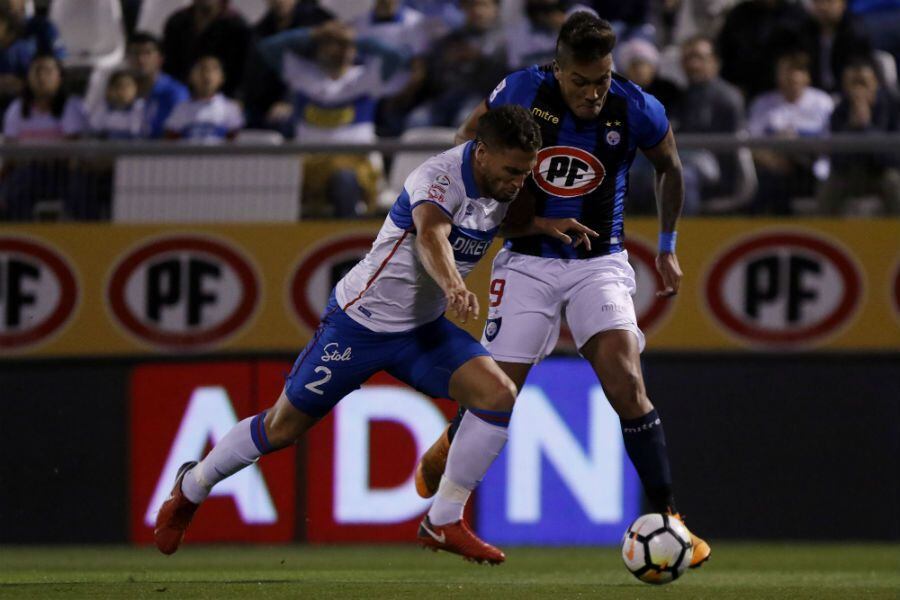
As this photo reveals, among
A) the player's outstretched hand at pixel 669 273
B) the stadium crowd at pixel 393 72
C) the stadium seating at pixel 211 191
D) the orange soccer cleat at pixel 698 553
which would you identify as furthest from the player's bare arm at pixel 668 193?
the stadium seating at pixel 211 191

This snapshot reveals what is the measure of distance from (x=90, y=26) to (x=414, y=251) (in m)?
7.41

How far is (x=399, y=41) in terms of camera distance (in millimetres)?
12023

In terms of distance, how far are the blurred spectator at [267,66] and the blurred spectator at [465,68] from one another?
3.44 feet

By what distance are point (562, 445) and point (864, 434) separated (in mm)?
1910

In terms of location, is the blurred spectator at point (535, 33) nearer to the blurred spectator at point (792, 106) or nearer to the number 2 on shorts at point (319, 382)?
the blurred spectator at point (792, 106)

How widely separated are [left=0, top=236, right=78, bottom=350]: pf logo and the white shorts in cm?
377

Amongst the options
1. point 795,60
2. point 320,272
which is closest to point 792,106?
point 795,60

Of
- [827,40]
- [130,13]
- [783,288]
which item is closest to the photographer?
[783,288]

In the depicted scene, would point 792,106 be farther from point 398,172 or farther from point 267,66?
point 267,66

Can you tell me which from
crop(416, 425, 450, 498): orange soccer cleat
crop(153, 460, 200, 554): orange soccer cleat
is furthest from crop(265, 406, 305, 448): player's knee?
crop(416, 425, 450, 498): orange soccer cleat

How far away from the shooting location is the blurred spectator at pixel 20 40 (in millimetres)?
12312

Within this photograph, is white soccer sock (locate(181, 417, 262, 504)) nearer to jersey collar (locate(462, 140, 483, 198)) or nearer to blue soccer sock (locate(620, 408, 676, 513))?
jersey collar (locate(462, 140, 483, 198))

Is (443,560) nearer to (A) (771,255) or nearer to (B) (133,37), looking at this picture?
(A) (771,255)

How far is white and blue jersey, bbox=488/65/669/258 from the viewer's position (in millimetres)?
7051
